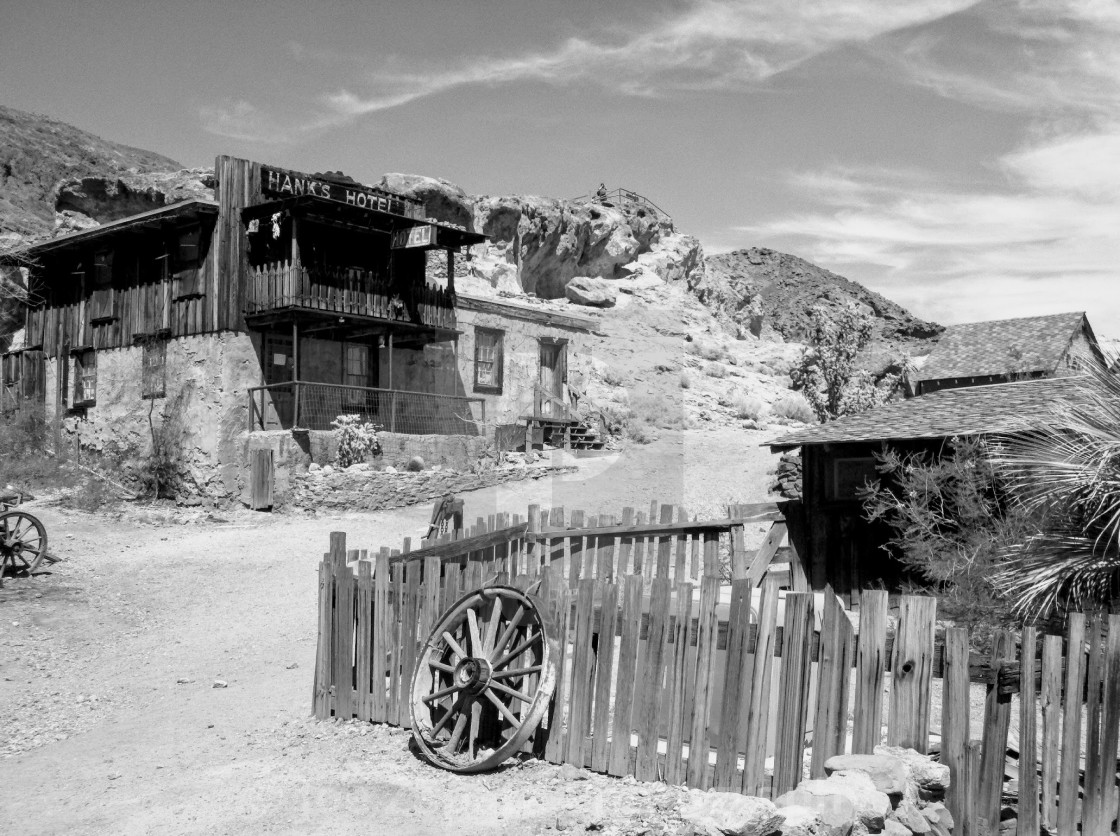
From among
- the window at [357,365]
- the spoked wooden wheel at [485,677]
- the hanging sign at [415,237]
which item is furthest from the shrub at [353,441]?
the spoked wooden wheel at [485,677]

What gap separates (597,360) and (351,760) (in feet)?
99.8

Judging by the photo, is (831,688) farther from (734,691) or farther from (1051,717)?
(1051,717)

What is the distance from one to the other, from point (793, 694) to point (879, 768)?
0.54 m

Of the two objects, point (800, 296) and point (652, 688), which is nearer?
point (652, 688)

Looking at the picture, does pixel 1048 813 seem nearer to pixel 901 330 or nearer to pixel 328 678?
pixel 328 678

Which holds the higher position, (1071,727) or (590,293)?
(590,293)

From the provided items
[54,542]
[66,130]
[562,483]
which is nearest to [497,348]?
[562,483]

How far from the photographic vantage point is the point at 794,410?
36.4 metres

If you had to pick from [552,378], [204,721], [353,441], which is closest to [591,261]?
[552,378]

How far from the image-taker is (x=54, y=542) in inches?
623

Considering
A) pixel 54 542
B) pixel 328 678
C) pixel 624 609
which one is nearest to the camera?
pixel 624 609

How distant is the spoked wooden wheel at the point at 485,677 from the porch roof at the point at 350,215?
15.5m

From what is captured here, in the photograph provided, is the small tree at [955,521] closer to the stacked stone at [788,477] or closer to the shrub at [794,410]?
the stacked stone at [788,477]

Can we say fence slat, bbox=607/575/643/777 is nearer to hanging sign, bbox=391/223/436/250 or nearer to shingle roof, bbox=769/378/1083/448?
shingle roof, bbox=769/378/1083/448
